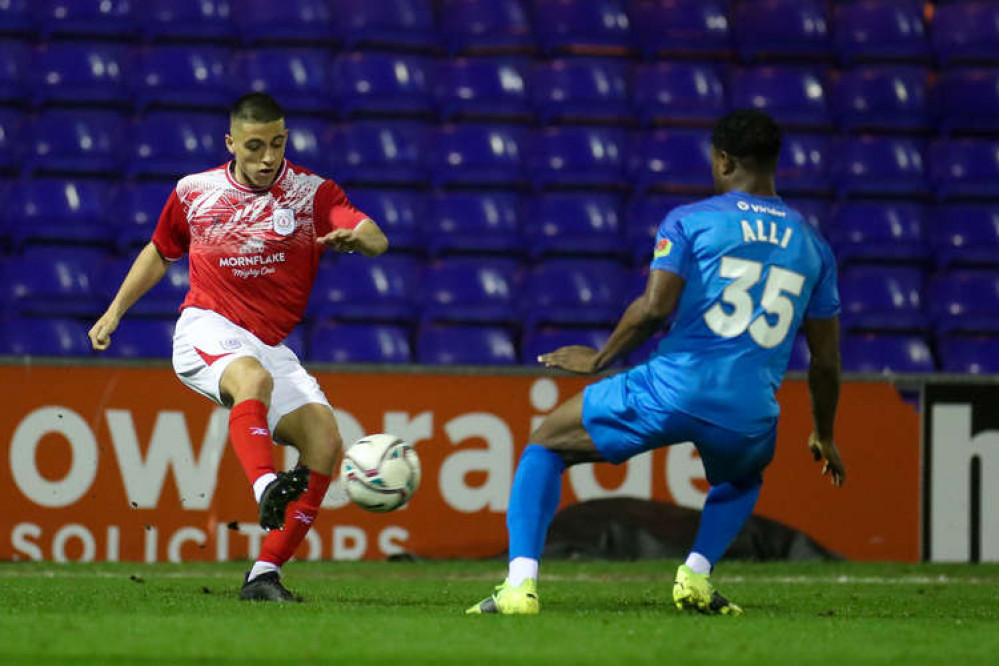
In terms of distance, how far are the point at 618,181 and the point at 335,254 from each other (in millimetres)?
2123

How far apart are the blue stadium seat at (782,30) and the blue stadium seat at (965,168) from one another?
46.2 inches

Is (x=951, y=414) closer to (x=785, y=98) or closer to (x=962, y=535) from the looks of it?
(x=962, y=535)

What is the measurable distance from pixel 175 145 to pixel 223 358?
5.45 m

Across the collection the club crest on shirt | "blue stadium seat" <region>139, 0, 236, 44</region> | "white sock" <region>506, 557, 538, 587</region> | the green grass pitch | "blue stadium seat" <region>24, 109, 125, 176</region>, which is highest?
"blue stadium seat" <region>139, 0, 236, 44</region>

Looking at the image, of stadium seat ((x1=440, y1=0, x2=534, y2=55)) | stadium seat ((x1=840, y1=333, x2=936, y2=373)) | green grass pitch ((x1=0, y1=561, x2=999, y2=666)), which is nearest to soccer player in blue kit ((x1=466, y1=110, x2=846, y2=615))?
green grass pitch ((x1=0, y1=561, x2=999, y2=666))

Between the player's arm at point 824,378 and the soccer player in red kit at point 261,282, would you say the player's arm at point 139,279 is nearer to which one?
the soccer player in red kit at point 261,282

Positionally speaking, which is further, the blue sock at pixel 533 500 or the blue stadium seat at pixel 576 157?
the blue stadium seat at pixel 576 157

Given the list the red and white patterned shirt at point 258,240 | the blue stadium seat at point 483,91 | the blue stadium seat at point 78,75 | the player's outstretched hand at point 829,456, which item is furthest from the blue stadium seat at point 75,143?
the player's outstretched hand at point 829,456

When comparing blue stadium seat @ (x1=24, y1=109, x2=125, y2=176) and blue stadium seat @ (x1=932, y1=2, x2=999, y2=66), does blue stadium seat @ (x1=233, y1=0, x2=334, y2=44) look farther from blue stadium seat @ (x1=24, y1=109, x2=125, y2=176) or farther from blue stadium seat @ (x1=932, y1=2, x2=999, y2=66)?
blue stadium seat @ (x1=932, y1=2, x2=999, y2=66)

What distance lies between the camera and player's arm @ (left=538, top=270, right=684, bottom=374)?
16.6 ft

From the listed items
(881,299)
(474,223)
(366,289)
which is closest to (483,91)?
(474,223)

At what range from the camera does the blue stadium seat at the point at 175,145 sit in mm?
10953

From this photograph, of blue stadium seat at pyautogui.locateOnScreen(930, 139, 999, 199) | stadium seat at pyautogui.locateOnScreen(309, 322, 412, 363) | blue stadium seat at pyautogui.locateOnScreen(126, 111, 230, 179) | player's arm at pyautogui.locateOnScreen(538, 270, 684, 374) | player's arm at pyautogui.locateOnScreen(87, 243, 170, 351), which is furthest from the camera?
blue stadium seat at pyautogui.locateOnScreen(930, 139, 999, 199)

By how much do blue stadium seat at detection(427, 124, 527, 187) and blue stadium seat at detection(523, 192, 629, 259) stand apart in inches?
11.5
